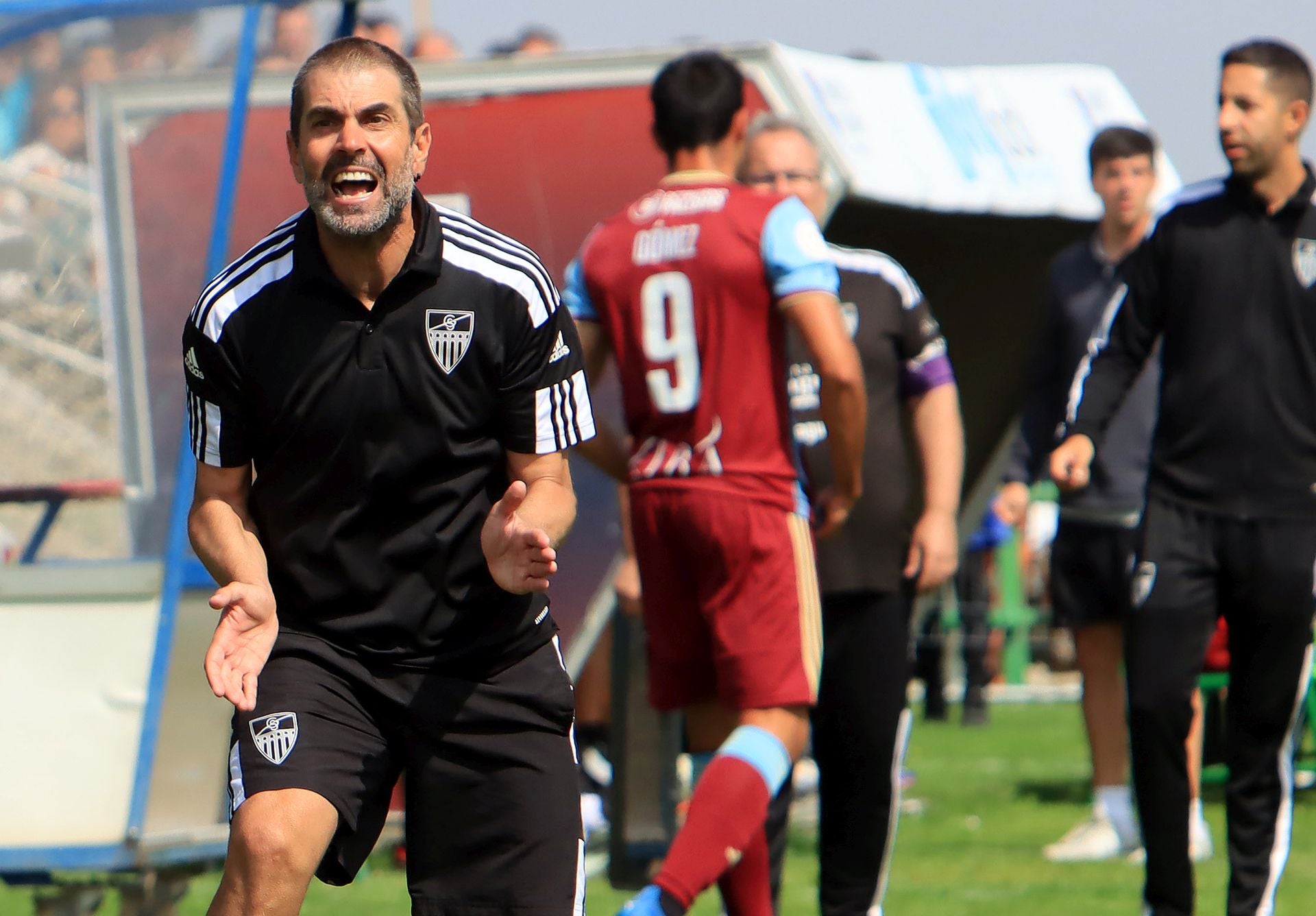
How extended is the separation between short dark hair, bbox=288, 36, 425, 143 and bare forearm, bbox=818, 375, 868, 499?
182cm

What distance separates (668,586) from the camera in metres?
5.71

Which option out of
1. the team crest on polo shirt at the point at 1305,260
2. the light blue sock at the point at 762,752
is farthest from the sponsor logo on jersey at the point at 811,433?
the team crest on polo shirt at the point at 1305,260

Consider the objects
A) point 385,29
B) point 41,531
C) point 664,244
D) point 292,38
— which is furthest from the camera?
point 385,29

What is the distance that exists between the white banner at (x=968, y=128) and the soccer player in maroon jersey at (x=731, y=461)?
204 centimetres

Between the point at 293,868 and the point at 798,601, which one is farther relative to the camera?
the point at 798,601

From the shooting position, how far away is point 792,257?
558 cm

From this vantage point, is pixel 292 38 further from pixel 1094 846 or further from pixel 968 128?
pixel 1094 846

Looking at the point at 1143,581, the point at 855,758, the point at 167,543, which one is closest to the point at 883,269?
the point at 1143,581

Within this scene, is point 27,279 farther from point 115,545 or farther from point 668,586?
point 668,586

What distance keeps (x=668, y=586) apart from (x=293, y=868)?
2.05 metres

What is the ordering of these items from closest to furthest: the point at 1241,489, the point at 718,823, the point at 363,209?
the point at 363,209 < the point at 718,823 < the point at 1241,489

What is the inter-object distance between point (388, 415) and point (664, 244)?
6.24 ft

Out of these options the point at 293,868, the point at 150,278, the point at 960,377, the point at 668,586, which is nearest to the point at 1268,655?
the point at 668,586

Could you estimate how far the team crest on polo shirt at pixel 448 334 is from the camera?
13.1 feet
